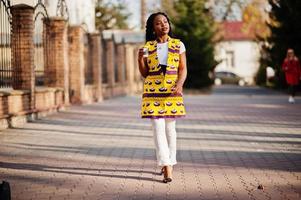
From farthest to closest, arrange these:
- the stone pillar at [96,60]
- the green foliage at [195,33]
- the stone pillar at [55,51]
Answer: the green foliage at [195,33], the stone pillar at [96,60], the stone pillar at [55,51]

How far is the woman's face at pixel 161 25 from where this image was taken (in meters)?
7.25

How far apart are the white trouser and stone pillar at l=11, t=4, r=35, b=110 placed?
31.4 feet

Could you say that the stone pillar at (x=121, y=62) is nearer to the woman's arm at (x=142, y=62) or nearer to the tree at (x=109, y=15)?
the tree at (x=109, y=15)

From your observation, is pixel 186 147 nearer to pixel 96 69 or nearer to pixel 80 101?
pixel 80 101

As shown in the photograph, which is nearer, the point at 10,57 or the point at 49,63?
the point at 10,57

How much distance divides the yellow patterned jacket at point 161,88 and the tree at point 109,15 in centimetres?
3836

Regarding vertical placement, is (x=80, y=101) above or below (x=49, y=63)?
below

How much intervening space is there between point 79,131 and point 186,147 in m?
3.71

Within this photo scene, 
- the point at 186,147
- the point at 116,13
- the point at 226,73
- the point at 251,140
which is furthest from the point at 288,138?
the point at 226,73

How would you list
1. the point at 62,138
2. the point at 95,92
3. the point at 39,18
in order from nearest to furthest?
the point at 62,138
the point at 39,18
the point at 95,92

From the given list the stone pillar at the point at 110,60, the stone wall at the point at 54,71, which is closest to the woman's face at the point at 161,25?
the stone wall at the point at 54,71

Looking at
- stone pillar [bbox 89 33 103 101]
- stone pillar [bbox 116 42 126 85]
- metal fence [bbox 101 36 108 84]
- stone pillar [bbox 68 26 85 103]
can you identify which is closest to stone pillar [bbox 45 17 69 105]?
stone pillar [bbox 68 26 85 103]

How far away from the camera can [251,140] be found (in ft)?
37.6

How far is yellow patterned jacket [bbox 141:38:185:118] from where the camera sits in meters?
7.23
